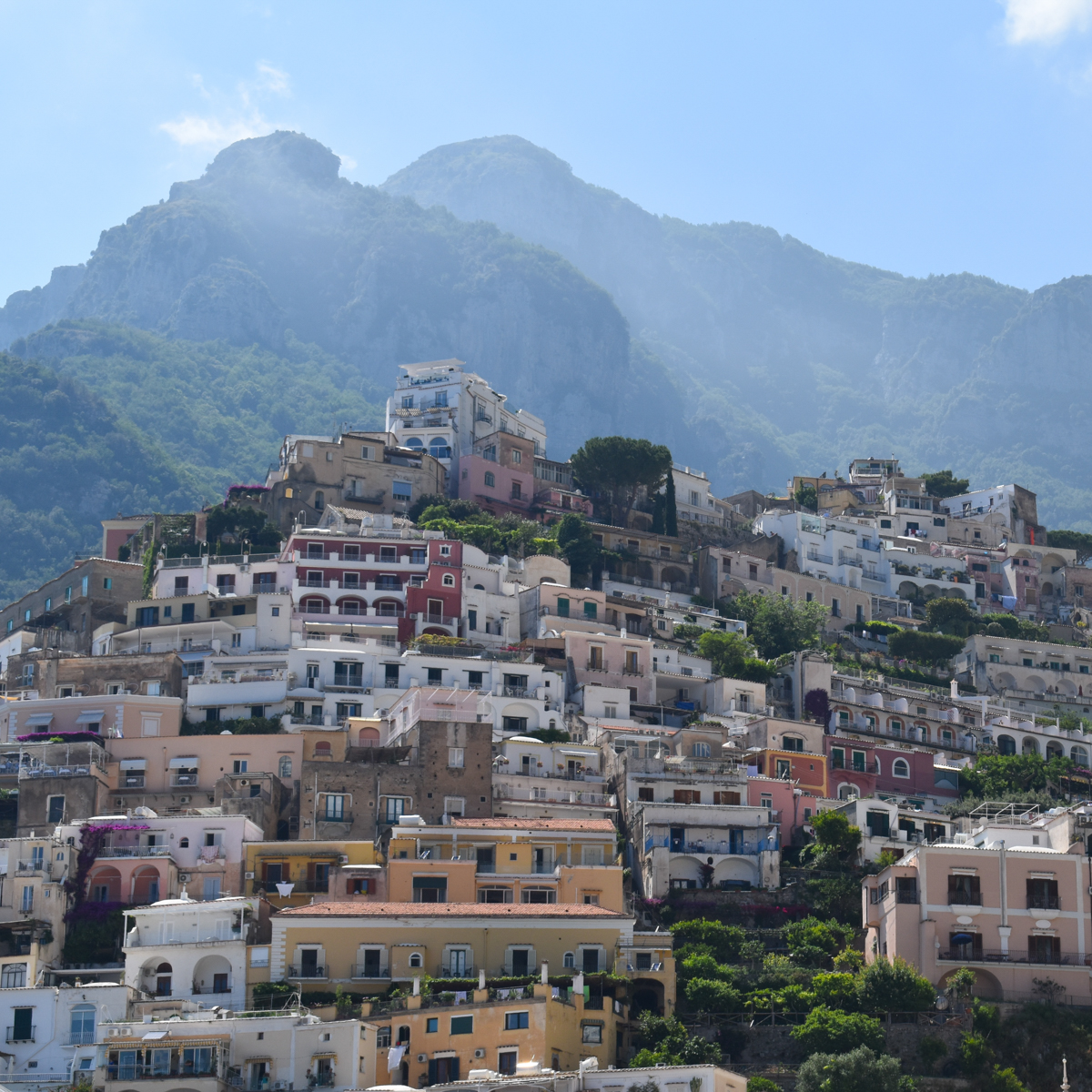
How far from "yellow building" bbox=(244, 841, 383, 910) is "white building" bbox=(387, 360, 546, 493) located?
55.1m

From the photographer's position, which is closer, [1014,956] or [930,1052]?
[930,1052]

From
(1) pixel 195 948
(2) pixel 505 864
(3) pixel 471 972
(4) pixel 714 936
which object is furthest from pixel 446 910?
(4) pixel 714 936

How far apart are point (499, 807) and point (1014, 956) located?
61.9 feet

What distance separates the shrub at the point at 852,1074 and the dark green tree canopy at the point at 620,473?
66.6 metres

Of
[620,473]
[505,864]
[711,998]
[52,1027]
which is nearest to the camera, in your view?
[52,1027]

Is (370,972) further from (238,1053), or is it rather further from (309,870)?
(309,870)

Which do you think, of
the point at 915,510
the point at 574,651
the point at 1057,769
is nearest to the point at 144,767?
the point at 574,651

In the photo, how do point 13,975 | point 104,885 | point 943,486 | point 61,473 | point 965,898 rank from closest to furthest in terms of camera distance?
point 13,975, point 965,898, point 104,885, point 943,486, point 61,473

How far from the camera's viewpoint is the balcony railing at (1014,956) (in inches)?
2121

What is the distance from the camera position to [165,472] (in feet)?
494

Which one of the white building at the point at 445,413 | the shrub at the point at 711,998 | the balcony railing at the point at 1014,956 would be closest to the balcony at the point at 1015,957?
the balcony railing at the point at 1014,956

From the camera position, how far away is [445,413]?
11519 centimetres

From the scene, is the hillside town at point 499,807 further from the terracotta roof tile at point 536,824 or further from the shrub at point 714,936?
the terracotta roof tile at point 536,824

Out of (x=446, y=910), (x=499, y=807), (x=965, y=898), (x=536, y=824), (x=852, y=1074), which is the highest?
(x=499, y=807)
